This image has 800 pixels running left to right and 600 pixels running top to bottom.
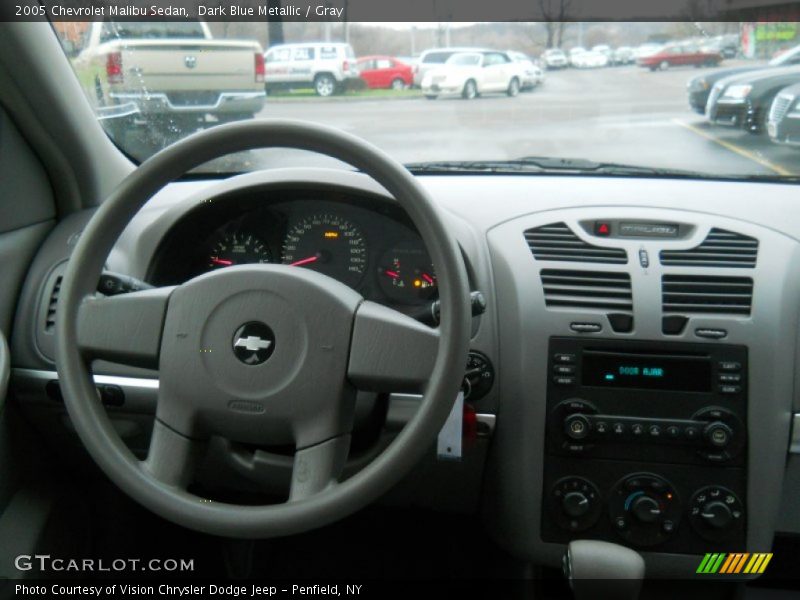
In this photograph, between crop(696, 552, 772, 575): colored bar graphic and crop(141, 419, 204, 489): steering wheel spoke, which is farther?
crop(696, 552, 772, 575): colored bar graphic

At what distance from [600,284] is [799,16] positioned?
3.48 ft

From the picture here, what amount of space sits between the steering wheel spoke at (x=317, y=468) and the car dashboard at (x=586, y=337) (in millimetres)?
426

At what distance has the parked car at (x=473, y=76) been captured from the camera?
103 inches

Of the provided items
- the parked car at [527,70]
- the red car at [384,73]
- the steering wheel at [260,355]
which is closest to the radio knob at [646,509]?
the steering wheel at [260,355]

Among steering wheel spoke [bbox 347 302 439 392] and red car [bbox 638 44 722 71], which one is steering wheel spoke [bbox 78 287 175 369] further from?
red car [bbox 638 44 722 71]

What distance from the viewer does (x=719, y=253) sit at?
232cm

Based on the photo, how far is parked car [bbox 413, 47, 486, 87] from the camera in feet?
8.34

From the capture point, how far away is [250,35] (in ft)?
8.10

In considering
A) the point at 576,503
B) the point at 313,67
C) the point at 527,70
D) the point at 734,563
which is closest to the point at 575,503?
the point at 576,503

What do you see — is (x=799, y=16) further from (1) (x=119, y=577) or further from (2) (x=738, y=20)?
(1) (x=119, y=577)

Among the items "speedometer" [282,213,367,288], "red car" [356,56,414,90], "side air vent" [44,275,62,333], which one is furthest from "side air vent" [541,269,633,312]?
"side air vent" [44,275,62,333]

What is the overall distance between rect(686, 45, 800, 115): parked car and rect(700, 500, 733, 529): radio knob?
1.21 metres

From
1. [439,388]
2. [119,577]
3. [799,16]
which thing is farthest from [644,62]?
[119,577]

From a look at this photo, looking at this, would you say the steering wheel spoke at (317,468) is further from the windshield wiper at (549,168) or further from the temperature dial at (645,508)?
the windshield wiper at (549,168)
